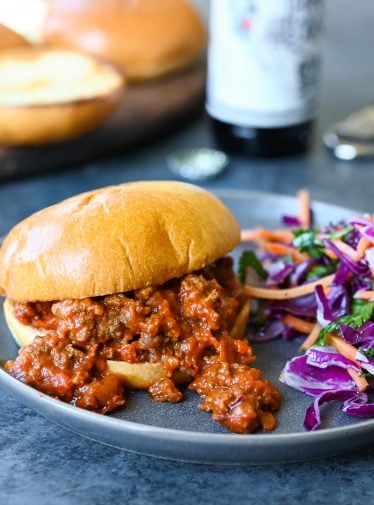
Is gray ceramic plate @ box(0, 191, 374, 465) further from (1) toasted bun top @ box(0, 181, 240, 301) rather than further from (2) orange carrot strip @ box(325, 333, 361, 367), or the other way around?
(1) toasted bun top @ box(0, 181, 240, 301)

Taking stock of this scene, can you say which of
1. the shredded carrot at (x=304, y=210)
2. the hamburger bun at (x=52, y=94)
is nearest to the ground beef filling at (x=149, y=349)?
the shredded carrot at (x=304, y=210)

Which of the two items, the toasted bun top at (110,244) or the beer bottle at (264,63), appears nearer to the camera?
the toasted bun top at (110,244)

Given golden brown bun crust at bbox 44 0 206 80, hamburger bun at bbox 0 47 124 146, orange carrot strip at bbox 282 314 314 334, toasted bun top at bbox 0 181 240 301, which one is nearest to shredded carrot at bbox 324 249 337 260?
orange carrot strip at bbox 282 314 314 334

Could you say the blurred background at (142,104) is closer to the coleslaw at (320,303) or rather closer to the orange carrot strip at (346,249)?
the coleslaw at (320,303)

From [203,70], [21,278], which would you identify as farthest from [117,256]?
[203,70]

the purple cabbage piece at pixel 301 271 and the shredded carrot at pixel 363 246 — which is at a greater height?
the shredded carrot at pixel 363 246

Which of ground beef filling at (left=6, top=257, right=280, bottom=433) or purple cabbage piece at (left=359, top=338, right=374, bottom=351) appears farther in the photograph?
purple cabbage piece at (left=359, top=338, right=374, bottom=351)

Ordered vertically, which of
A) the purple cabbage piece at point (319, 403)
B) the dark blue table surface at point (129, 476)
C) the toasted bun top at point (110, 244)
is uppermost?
the toasted bun top at point (110, 244)
